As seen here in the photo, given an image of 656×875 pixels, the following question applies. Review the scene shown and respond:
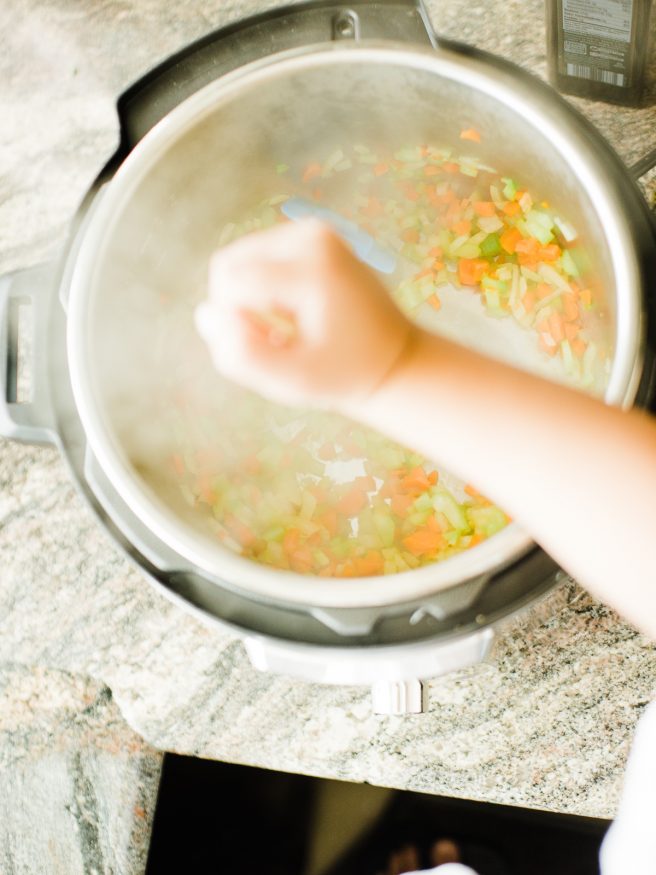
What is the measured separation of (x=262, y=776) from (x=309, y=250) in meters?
0.73

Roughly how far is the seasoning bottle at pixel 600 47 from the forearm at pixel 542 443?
0.38 metres

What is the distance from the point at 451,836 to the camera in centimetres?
104

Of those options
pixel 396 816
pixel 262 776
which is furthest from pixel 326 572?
pixel 396 816

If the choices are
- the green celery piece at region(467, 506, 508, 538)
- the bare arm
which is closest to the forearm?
the bare arm

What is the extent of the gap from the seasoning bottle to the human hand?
390 mm

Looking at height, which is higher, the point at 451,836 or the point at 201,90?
the point at 201,90

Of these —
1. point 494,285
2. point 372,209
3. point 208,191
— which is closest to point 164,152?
point 208,191

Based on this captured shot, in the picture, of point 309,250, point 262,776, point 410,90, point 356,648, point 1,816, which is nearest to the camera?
point 309,250

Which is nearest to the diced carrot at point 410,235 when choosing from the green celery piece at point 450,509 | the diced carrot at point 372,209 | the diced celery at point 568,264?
the diced carrot at point 372,209

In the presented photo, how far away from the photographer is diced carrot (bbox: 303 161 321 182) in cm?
79

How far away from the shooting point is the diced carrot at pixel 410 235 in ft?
2.70

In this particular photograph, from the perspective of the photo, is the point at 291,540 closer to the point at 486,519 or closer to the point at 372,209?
the point at 486,519

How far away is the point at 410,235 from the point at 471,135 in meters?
0.14

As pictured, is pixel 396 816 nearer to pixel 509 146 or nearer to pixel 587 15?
pixel 509 146
